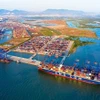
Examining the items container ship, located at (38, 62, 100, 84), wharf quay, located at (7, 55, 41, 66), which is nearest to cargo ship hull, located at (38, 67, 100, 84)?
container ship, located at (38, 62, 100, 84)

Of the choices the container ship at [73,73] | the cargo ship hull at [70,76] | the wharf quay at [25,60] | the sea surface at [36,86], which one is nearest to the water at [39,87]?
the sea surface at [36,86]

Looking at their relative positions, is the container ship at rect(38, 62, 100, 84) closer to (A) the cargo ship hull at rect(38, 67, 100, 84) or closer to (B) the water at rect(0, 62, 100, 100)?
(A) the cargo ship hull at rect(38, 67, 100, 84)

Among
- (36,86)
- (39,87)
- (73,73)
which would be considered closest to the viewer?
(39,87)

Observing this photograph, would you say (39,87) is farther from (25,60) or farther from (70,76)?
(25,60)

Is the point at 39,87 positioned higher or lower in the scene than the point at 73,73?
lower

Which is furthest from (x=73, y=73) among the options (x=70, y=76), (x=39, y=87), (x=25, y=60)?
(x=25, y=60)

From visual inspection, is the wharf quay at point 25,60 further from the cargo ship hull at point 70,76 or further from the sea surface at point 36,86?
the cargo ship hull at point 70,76

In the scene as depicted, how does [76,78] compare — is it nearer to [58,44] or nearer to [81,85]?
[81,85]
